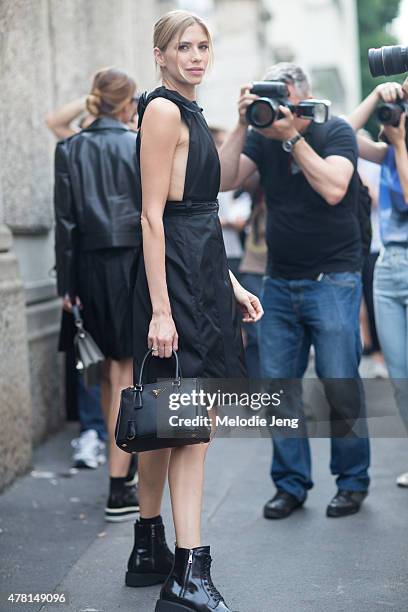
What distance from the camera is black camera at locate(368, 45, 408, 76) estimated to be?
4.44 meters

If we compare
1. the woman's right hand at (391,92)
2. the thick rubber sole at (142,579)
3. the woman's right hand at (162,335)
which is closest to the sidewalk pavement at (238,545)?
the thick rubber sole at (142,579)

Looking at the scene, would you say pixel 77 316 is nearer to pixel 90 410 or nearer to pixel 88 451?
pixel 88 451

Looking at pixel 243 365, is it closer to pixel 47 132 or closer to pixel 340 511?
pixel 340 511

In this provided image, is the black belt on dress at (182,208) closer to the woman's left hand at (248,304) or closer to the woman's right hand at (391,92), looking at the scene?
the woman's left hand at (248,304)

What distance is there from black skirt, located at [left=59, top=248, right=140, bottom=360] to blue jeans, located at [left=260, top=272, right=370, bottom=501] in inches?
26.9

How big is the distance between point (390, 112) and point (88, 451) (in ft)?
8.82

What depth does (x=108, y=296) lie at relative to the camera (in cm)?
540

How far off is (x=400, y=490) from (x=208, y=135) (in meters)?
2.49

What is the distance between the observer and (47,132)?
7246 millimetres

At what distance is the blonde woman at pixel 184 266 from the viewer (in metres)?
3.76

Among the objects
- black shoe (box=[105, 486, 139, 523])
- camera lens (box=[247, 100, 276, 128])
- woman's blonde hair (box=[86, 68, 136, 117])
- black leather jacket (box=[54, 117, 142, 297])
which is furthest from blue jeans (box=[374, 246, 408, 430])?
woman's blonde hair (box=[86, 68, 136, 117])

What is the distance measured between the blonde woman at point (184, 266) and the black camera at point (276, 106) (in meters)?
0.96

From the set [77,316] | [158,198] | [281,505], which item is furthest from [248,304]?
[77,316]

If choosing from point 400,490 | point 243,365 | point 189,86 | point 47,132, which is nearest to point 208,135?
point 189,86
